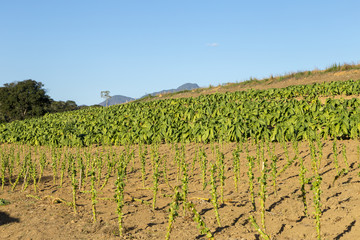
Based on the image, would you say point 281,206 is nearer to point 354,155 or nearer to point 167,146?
point 354,155

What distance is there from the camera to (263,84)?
42031mm

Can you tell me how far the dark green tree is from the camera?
6762cm

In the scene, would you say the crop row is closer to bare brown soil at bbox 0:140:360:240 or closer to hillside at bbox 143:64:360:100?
bare brown soil at bbox 0:140:360:240

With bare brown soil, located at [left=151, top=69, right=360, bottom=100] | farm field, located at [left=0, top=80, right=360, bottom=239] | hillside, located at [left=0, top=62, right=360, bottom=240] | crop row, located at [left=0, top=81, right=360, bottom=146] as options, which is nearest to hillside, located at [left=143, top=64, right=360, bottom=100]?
bare brown soil, located at [left=151, top=69, right=360, bottom=100]

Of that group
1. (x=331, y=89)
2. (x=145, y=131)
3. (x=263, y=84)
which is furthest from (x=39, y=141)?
(x=263, y=84)

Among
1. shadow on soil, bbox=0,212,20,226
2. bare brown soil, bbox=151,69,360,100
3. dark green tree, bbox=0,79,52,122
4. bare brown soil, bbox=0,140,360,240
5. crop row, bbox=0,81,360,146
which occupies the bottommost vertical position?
bare brown soil, bbox=0,140,360,240

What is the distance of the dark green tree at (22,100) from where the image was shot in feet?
222

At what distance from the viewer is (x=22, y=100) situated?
67.8m

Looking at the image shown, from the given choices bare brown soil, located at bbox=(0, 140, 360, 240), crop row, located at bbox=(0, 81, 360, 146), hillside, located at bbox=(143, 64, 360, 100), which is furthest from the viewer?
hillside, located at bbox=(143, 64, 360, 100)

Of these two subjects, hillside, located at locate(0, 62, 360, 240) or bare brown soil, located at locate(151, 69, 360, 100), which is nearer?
hillside, located at locate(0, 62, 360, 240)

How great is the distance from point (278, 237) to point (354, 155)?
508 cm

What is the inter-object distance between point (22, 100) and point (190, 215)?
228 feet

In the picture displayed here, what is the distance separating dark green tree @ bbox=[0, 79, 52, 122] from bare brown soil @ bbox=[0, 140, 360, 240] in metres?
64.0

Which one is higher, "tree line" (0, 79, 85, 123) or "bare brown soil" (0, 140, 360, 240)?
"tree line" (0, 79, 85, 123)
